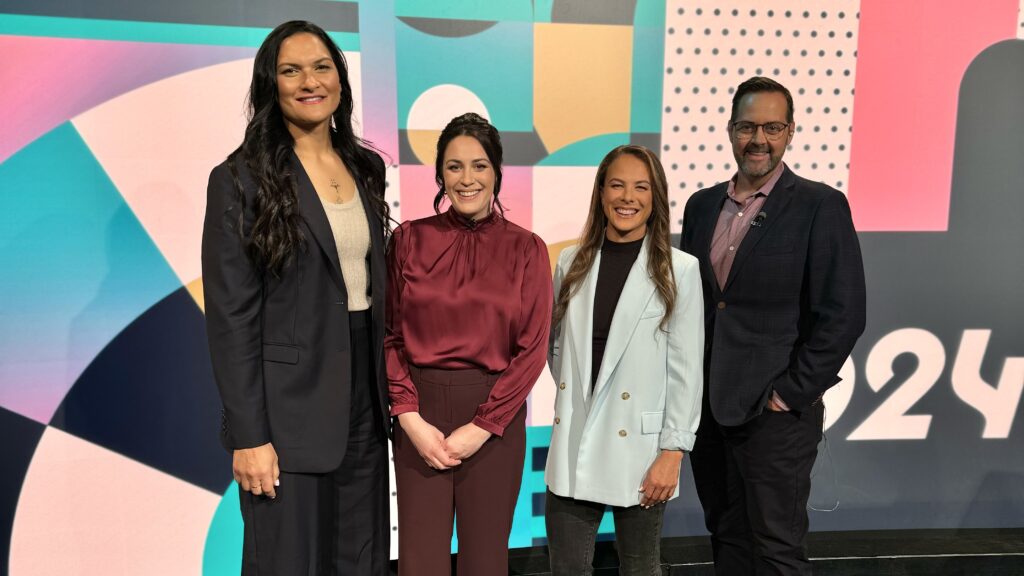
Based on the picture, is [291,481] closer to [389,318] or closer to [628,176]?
[389,318]

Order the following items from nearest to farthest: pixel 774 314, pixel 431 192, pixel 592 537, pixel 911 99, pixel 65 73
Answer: pixel 592 537, pixel 774 314, pixel 65 73, pixel 431 192, pixel 911 99

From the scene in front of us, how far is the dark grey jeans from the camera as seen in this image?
80.2 inches

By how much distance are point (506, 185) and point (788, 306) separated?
1.45 m

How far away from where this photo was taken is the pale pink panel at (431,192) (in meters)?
3.02

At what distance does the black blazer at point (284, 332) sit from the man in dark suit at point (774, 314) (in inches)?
47.7

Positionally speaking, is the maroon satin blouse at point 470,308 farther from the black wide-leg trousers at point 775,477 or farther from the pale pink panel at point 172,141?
the pale pink panel at point 172,141

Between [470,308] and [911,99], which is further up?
[911,99]

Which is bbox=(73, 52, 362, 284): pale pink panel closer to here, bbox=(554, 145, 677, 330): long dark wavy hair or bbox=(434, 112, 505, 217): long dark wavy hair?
bbox=(434, 112, 505, 217): long dark wavy hair

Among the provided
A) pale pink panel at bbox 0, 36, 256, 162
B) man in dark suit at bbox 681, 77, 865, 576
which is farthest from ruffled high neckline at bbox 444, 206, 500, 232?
pale pink panel at bbox 0, 36, 256, 162

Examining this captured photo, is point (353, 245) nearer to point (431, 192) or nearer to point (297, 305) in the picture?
point (297, 305)

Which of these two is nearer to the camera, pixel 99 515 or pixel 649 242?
pixel 649 242

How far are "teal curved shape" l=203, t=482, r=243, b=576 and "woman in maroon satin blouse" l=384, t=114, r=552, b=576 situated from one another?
1472 mm

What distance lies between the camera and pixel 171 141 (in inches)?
111

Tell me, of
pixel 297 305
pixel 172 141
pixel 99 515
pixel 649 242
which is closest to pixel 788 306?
pixel 649 242
